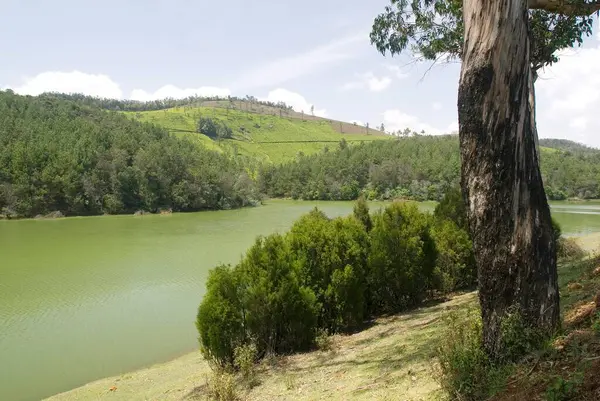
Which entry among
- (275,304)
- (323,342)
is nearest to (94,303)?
(275,304)

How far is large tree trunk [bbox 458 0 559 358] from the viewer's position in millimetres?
3346

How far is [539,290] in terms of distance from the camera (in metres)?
3.38

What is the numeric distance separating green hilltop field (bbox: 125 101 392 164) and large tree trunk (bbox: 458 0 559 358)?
113382 mm

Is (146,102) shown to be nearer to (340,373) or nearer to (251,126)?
(251,126)

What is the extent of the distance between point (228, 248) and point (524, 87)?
25.1 m

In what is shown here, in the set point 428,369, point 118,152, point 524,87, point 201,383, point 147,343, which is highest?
point 118,152

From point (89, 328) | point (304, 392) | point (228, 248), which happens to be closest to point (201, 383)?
point (304, 392)

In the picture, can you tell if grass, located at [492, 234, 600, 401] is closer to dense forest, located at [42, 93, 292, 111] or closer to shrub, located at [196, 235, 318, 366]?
shrub, located at [196, 235, 318, 366]

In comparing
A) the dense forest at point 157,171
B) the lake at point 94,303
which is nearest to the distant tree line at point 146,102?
the dense forest at point 157,171

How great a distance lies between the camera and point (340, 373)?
19.2 feet

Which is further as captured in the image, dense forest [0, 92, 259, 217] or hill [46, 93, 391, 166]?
hill [46, 93, 391, 166]

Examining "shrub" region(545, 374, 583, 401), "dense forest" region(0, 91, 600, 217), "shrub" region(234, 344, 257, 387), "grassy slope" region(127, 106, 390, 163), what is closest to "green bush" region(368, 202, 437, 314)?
"shrub" region(234, 344, 257, 387)

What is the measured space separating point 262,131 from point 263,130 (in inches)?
40.0

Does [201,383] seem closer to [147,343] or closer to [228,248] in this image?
[147,343]
